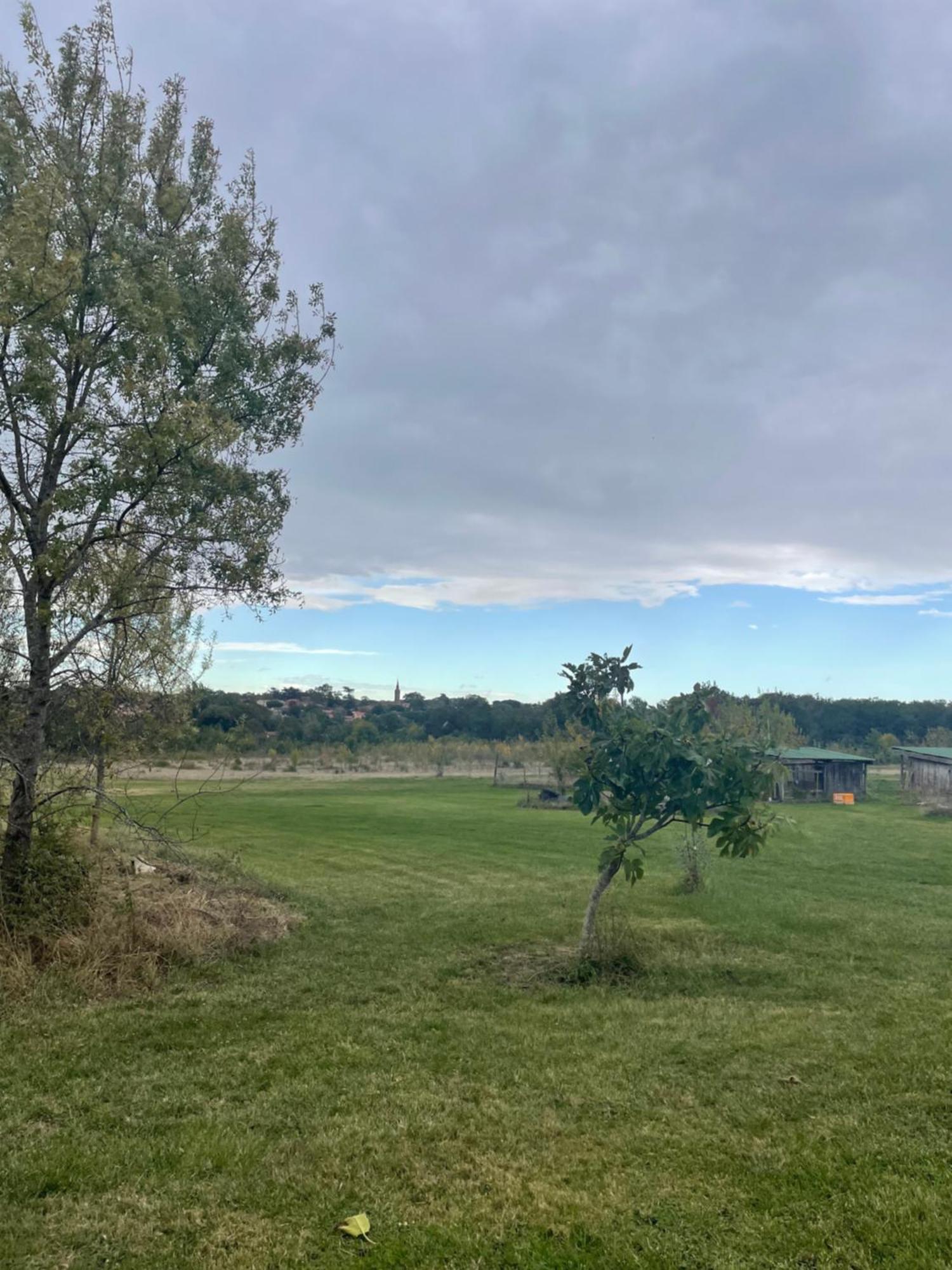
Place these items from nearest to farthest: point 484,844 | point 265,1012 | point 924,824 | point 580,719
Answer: point 265,1012, point 580,719, point 484,844, point 924,824

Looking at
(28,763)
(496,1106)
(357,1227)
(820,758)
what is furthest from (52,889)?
(820,758)

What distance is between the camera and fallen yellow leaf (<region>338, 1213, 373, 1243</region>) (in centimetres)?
345

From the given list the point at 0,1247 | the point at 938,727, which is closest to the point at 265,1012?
the point at 0,1247

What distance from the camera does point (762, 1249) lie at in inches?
131

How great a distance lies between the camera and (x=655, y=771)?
26.2ft

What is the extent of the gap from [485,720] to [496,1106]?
65.3m

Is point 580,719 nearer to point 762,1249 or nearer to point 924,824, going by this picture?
point 762,1249

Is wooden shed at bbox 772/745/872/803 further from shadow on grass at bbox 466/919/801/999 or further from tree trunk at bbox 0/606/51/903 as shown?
tree trunk at bbox 0/606/51/903

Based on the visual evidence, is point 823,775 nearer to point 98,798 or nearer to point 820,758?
point 820,758

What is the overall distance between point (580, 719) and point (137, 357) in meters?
6.23

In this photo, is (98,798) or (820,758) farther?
(820,758)

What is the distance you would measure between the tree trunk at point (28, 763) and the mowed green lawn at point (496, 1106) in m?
1.80

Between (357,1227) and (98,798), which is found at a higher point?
(98,798)

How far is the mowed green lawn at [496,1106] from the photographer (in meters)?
3.47
